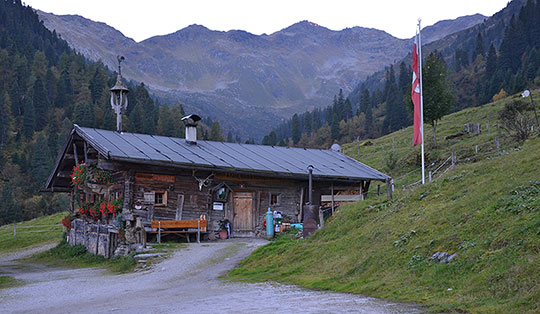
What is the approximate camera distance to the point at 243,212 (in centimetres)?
2880

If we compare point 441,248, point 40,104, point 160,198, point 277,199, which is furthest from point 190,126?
point 40,104

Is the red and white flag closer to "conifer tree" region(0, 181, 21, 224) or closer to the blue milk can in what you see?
the blue milk can

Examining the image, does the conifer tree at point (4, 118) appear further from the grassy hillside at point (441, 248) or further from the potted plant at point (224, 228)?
the grassy hillside at point (441, 248)

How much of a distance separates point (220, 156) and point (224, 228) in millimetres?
4041

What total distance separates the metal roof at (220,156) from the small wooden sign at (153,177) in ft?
3.11

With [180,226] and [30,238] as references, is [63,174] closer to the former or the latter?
[30,238]

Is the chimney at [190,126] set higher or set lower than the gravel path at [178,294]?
higher

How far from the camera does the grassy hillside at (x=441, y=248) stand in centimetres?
907

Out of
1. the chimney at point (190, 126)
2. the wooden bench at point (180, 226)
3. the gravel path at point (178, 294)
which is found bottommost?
the gravel path at point (178, 294)

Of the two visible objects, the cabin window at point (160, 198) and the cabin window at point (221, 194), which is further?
the cabin window at point (221, 194)

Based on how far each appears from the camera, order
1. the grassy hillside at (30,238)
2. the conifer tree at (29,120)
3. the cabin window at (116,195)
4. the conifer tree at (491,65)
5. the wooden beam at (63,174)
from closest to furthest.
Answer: the cabin window at (116,195) → the wooden beam at (63,174) → the grassy hillside at (30,238) → the conifer tree at (491,65) → the conifer tree at (29,120)

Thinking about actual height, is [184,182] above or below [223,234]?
above

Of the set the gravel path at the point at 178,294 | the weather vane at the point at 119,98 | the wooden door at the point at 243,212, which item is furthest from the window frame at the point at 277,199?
the weather vane at the point at 119,98

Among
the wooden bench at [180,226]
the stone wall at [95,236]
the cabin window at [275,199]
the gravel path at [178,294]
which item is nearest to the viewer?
the gravel path at [178,294]
